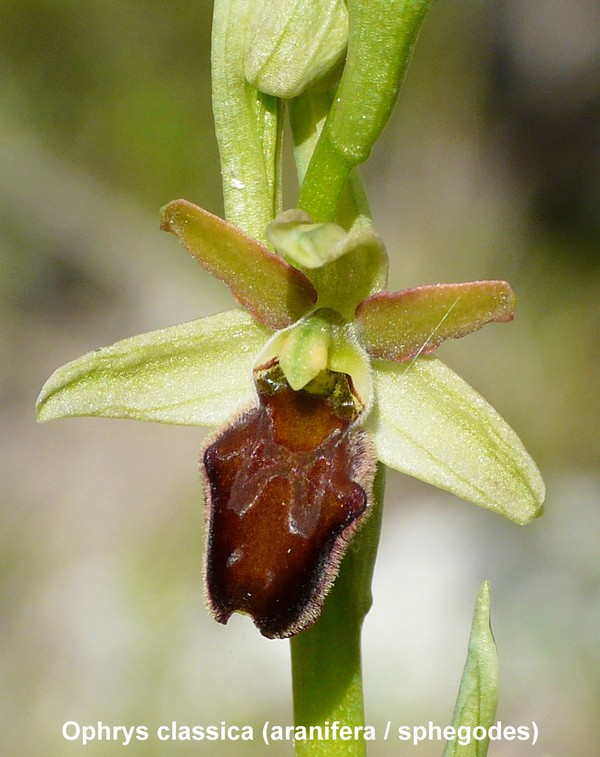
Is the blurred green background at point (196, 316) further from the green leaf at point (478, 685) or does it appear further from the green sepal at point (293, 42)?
the green sepal at point (293, 42)

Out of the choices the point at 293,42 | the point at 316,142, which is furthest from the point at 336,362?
the point at 293,42

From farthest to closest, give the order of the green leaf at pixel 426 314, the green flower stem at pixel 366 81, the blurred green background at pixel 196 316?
the blurred green background at pixel 196 316, the green leaf at pixel 426 314, the green flower stem at pixel 366 81

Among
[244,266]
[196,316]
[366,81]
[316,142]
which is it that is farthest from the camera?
[196,316]

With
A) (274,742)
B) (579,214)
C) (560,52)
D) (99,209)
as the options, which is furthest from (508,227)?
(274,742)

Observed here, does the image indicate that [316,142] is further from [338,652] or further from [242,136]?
[338,652]

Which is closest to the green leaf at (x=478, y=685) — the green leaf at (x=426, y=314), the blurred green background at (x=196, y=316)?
the green leaf at (x=426, y=314)

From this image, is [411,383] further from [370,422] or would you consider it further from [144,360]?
[144,360]

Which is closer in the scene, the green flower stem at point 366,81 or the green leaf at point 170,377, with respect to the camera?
the green flower stem at point 366,81
